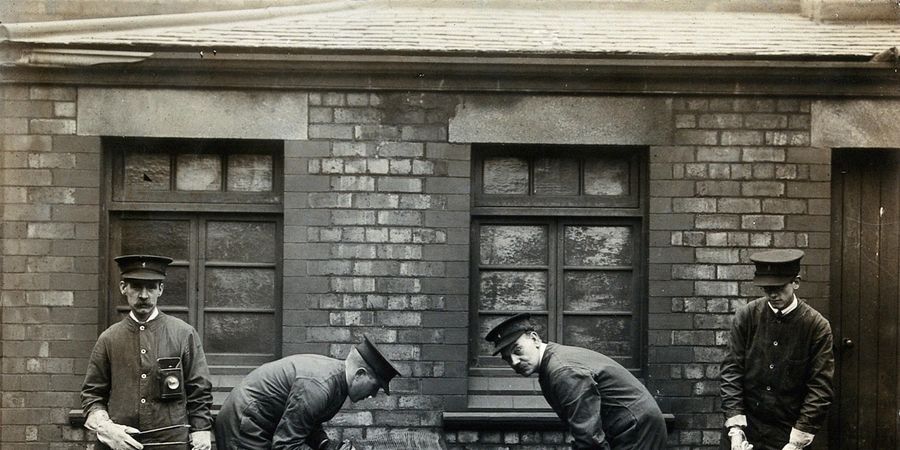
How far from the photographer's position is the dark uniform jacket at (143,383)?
208 inches

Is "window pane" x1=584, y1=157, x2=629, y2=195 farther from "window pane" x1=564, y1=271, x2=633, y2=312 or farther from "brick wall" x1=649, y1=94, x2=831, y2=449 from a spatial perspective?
"window pane" x1=564, y1=271, x2=633, y2=312

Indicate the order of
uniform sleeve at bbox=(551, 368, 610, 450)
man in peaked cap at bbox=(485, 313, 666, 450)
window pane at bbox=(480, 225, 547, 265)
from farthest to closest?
window pane at bbox=(480, 225, 547, 265) < man in peaked cap at bbox=(485, 313, 666, 450) < uniform sleeve at bbox=(551, 368, 610, 450)

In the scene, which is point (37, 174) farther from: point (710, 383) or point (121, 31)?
point (710, 383)

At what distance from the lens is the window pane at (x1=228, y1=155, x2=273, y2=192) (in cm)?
693

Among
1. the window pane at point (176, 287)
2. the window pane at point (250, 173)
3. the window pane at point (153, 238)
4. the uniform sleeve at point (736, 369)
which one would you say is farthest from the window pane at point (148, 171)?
the uniform sleeve at point (736, 369)

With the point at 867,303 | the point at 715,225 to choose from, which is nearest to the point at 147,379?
the point at 715,225

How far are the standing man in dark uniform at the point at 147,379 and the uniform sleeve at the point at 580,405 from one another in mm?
2204

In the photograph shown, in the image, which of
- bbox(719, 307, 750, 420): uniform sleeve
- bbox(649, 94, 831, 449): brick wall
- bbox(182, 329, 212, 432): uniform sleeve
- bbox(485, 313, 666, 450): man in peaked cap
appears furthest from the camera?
bbox(649, 94, 831, 449): brick wall

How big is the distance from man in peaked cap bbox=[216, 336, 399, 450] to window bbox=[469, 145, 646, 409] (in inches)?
75.2

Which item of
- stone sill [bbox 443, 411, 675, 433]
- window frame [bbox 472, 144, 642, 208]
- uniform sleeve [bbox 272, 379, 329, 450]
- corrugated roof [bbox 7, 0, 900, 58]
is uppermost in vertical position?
corrugated roof [bbox 7, 0, 900, 58]

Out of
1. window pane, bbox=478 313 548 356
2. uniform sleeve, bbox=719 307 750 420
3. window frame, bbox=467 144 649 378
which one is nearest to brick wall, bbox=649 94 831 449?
window frame, bbox=467 144 649 378

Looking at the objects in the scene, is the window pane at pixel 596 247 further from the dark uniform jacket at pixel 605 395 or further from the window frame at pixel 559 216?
the dark uniform jacket at pixel 605 395

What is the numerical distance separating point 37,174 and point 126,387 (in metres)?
2.27

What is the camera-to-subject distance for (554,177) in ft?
22.9
